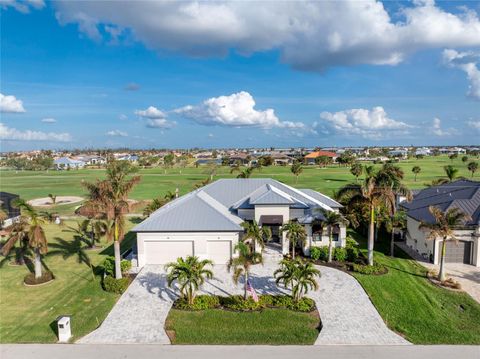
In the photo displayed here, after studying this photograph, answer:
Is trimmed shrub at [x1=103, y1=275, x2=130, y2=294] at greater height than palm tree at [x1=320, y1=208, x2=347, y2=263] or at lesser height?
lesser

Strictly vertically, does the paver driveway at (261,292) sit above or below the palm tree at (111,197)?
below

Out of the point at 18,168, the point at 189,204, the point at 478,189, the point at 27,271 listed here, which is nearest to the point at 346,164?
the point at 478,189

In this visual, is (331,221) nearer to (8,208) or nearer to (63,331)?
(63,331)

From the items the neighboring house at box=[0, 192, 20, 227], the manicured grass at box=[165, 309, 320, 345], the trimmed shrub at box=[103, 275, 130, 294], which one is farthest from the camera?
the neighboring house at box=[0, 192, 20, 227]

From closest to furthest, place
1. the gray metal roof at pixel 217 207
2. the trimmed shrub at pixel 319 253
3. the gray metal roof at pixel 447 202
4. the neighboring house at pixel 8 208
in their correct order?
the gray metal roof at pixel 217 207 → the trimmed shrub at pixel 319 253 → the gray metal roof at pixel 447 202 → the neighboring house at pixel 8 208

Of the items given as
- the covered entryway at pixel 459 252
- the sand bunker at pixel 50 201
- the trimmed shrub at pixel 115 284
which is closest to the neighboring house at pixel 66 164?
the sand bunker at pixel 50 201

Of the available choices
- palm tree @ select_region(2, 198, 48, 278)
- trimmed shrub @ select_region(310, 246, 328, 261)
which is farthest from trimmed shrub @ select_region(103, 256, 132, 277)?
trimmed shrub @ select_region(310, 246, 328, 261)

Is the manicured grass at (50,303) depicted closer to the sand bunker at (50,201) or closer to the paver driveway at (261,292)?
the paver driveway at (261,292)

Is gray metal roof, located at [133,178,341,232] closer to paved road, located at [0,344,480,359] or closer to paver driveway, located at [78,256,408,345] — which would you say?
paver driveway, located at [78,256,408,345]
